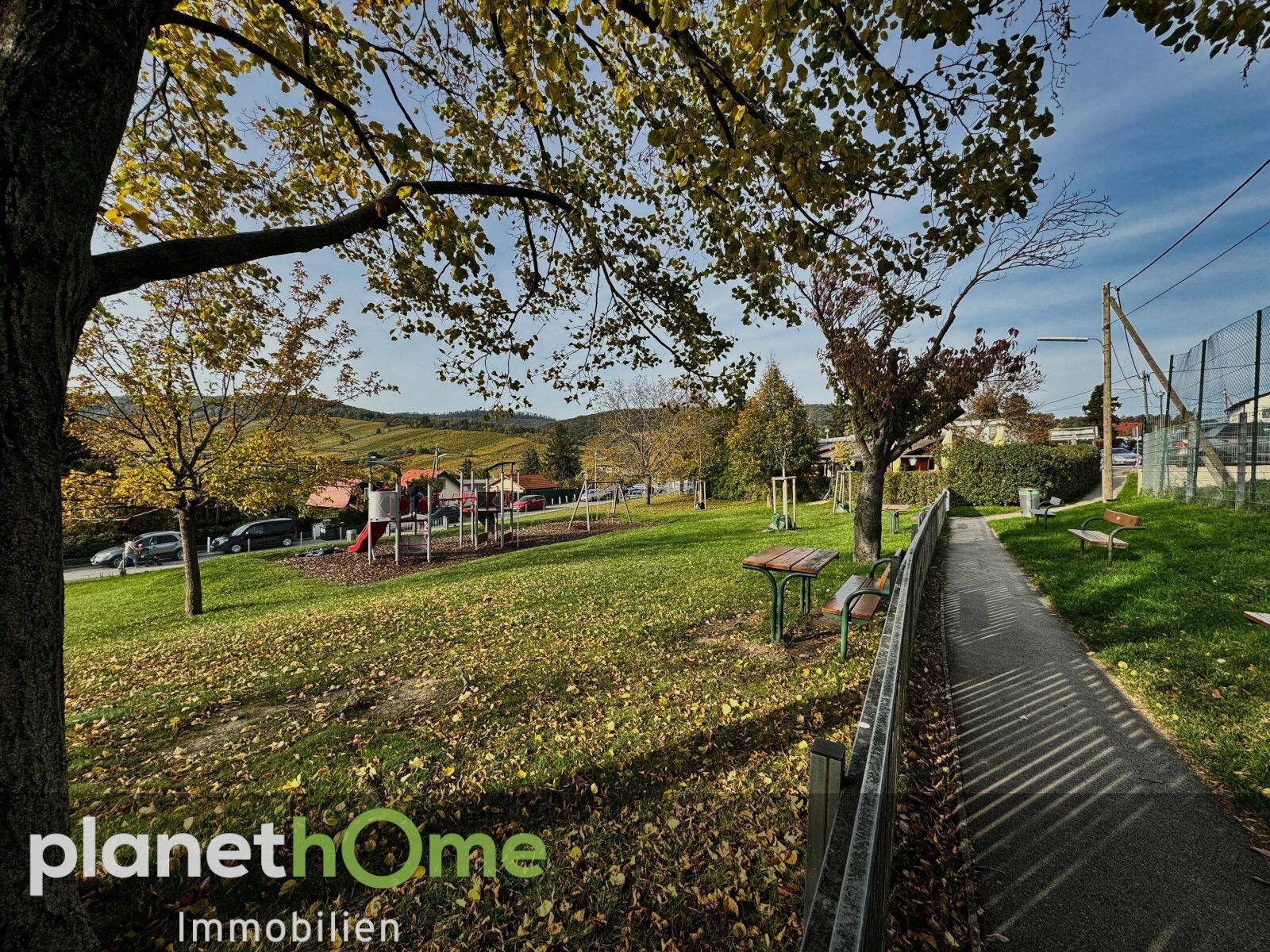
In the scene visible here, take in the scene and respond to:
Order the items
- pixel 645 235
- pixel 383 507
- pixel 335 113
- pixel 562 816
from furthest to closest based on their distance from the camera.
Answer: pixel 383 507, pixel 645 235, pixel 335 113, pixel 562 816

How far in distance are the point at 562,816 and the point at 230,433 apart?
1108 centimetres

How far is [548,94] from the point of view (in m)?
3.98

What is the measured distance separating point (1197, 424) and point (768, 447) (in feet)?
71.0

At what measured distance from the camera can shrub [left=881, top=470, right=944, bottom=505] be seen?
25.1m

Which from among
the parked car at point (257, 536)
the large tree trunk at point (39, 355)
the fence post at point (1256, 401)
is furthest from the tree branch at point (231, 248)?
the parked car at point (257, 536)

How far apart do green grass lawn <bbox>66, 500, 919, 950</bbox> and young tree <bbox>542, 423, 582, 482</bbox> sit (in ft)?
206

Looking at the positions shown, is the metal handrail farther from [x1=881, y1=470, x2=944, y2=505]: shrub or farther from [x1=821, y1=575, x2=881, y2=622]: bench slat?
[x1=881, y1=470, x2=944, y2=505]: shrub

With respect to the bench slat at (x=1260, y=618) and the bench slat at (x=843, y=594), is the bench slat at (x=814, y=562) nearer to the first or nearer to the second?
the bench slat at (x=843, y=594)

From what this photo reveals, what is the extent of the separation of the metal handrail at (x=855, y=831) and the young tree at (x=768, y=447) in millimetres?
28947

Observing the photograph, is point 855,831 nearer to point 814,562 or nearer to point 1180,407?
point 814,562

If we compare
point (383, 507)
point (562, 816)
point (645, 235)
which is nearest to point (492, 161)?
point (645, 235)

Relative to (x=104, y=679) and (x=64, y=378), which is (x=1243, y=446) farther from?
(x=104, y=679)

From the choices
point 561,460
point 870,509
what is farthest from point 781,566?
point 561,460

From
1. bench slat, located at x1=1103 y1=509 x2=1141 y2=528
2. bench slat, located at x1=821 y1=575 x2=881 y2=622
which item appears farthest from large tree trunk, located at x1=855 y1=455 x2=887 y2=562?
bench slat, located at x1=821 y1=575 x2=881 y2=622
